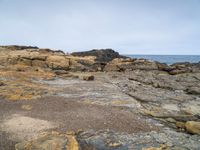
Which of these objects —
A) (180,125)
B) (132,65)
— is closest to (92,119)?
(180,125)

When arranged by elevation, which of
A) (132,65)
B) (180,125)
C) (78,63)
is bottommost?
(180,125)

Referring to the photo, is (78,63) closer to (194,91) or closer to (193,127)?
(194,91)

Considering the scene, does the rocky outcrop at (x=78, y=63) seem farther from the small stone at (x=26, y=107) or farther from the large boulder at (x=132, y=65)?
the small stone at (x=26, y=107)

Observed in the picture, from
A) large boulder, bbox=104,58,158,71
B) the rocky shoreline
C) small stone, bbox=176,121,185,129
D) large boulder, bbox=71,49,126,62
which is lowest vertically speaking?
small stone, bbox=176,121,185,129

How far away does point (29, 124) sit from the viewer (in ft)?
37.5

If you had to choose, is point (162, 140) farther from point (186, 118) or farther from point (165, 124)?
point (186, 118)

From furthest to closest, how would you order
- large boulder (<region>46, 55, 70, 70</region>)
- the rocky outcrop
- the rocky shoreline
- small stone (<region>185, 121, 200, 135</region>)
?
the rocky outcrop
large boulder (<region>46, 55, 70, 70</region>)
small stone (<region>185, 121, 200, 135</region>)
the rocky shoreline

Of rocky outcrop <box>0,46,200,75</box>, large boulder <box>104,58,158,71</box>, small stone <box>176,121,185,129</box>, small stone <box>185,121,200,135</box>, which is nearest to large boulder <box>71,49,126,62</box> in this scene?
rocky outcrop <box>0,46,200,75</box>

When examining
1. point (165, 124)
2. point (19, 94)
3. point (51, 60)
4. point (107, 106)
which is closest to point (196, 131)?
point (165, 124)

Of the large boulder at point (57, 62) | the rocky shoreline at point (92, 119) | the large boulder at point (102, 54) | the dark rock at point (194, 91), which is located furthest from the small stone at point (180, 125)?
the large boulder at point (102, 54)

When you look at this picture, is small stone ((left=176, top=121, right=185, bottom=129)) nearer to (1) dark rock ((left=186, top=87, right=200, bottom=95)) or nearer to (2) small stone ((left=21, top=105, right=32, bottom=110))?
(2) small stone ((left=21, top=105, right=32, bottom=110))

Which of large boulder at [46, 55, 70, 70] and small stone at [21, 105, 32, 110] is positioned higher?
large boulder at [46, 55, 70, 70]

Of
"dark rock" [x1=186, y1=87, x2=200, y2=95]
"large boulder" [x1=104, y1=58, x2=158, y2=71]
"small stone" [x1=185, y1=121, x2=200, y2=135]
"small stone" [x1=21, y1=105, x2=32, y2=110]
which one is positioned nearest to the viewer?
"small stone" [x1=185, y1=121, x2=200, y2=135]

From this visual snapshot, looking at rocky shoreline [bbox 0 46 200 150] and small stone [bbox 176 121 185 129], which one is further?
small stone [bbox 176 121 185 129]
